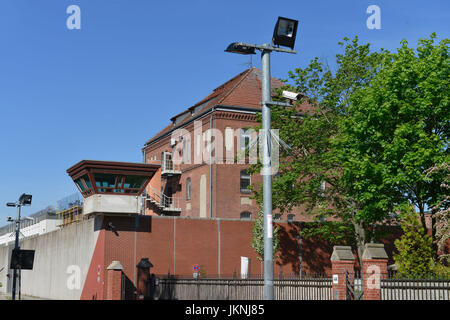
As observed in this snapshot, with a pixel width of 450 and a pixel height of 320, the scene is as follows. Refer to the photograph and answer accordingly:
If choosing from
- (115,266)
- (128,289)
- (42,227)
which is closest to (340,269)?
(115,266)

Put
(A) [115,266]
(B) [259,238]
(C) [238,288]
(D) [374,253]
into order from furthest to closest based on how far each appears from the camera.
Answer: (B) [259,238]
(A) [115,266]
(C) [238,288]
(D) [374,253]

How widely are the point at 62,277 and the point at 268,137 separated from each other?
30.9 metres

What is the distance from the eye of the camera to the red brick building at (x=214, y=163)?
46812 mm

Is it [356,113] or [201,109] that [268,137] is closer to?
[356,113]

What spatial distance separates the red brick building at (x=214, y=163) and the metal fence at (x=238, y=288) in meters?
14.2

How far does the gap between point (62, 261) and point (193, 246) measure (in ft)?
36.3

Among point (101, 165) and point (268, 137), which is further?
point (101, 165)

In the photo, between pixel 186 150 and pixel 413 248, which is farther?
pixel 186 150

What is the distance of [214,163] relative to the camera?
1849 inches

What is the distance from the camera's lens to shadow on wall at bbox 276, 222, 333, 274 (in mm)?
38938

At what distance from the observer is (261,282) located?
27000 mm

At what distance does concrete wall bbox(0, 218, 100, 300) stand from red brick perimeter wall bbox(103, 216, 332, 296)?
1.89m

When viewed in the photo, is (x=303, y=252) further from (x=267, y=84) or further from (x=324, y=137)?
(x=267, y=84)

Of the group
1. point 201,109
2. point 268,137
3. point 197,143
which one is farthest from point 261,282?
point 201,109
